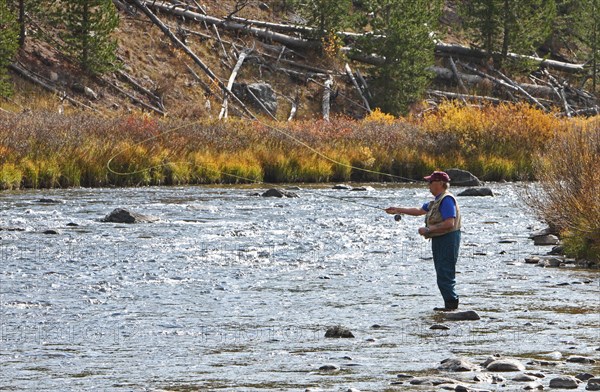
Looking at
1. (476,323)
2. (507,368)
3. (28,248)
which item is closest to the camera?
(507,368)

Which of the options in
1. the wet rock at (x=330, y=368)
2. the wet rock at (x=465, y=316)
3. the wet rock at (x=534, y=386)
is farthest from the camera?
the wet rock at (x=465, y=316)

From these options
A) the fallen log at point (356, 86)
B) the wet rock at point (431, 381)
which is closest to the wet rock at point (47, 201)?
the wet rock at point (431, 381)

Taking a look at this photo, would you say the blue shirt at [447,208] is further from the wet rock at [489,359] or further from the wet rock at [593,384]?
the wet rock at [593,384]

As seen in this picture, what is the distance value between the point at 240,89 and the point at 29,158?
21.0m

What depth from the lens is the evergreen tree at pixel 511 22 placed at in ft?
175

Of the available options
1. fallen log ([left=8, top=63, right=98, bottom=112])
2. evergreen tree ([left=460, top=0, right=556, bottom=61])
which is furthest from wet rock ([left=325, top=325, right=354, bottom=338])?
evergreen tree ([left=460, top=0, right=556, bottom=61])

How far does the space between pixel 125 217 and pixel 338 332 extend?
10025 millimetres

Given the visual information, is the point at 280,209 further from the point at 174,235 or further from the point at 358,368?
the point at 358,368

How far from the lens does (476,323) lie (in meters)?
11.4

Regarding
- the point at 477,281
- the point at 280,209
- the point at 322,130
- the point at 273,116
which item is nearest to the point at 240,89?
the point at 273,116

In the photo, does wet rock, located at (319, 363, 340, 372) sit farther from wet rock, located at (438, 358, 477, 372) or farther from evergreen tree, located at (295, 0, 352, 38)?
evergreen tree, located at (295, 0, 352, 38)

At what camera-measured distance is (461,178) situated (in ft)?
101

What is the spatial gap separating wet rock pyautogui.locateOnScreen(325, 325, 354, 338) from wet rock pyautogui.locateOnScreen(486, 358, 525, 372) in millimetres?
1891

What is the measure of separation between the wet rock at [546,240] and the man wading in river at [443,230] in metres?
6.10
